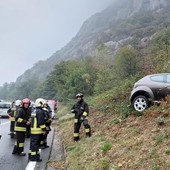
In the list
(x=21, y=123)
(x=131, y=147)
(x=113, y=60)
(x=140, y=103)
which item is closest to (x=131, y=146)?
(x=131, y=147)

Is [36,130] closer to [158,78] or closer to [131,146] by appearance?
[131,146]

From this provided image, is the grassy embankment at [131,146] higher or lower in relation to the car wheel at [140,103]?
lower

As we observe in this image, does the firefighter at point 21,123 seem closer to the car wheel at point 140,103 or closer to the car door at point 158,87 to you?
the car wheel at point 140,103

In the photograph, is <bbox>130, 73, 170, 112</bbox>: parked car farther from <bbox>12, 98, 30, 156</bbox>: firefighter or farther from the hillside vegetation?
the hillside vegetation

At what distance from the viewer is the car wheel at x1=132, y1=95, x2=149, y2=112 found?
13267 mm

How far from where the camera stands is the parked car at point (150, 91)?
42.4ft

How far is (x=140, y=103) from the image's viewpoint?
1334cm

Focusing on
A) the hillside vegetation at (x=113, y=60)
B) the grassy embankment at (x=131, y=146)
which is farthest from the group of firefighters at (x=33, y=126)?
the hillside vegetation at (x=113, y=60)

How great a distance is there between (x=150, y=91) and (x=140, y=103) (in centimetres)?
57

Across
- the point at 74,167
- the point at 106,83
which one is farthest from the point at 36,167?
the point at 106,83

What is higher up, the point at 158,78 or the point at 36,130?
the point at 158,78

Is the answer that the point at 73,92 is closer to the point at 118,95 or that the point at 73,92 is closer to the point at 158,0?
the point at 118,95

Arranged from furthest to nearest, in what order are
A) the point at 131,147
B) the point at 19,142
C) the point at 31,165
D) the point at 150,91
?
the point at 150,91
the point at 19,142
the point at 31,165
the point at 131,147

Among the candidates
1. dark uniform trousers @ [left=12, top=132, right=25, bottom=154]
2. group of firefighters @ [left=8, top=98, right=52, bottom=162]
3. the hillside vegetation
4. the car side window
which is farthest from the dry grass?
the hillside vegetation
